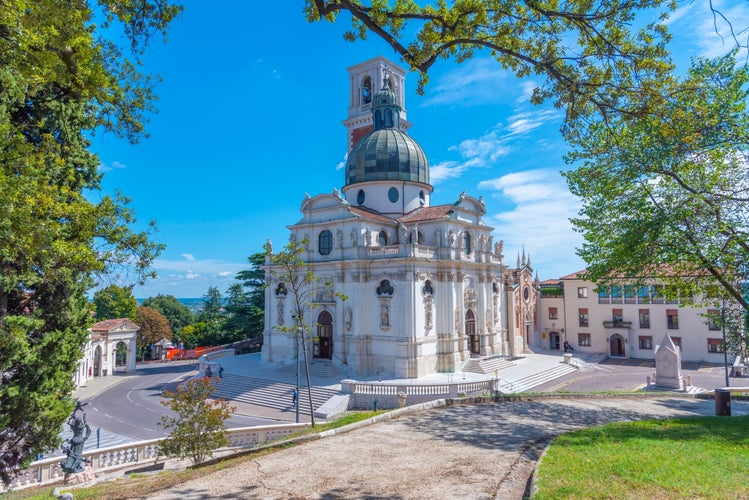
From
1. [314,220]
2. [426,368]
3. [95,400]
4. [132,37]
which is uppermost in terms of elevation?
[314,220]

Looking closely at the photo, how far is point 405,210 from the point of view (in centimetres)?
3916

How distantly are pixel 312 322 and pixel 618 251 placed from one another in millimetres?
25323

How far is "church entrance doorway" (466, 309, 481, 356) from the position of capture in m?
37.8

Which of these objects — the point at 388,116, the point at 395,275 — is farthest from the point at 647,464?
the point at 388,116

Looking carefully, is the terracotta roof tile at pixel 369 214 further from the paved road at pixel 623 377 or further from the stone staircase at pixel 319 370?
the paved road at pixel 623 377

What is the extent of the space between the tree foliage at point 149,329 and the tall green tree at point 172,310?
10.2 metres

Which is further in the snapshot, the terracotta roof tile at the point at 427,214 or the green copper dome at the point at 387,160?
the green copper dome at the point at 387,160

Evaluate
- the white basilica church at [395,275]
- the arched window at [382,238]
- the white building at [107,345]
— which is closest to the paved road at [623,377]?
the white basilica church at [395,275]

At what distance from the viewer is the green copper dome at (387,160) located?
127ft

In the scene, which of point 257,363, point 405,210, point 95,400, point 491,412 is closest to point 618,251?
point 491,412

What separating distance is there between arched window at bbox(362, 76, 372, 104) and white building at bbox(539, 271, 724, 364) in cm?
3074

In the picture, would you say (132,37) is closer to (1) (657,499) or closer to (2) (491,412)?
(1) (657,499)

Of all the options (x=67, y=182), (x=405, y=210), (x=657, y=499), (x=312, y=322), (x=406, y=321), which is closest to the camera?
(x=657, y=499)

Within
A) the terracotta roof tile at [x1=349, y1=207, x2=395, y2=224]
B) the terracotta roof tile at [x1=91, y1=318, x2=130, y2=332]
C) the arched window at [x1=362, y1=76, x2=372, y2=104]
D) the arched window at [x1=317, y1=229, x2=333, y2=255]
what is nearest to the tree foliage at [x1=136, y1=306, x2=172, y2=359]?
the terracotta roof tile at [x1=91, y1=318, x2=130, y2=332]
